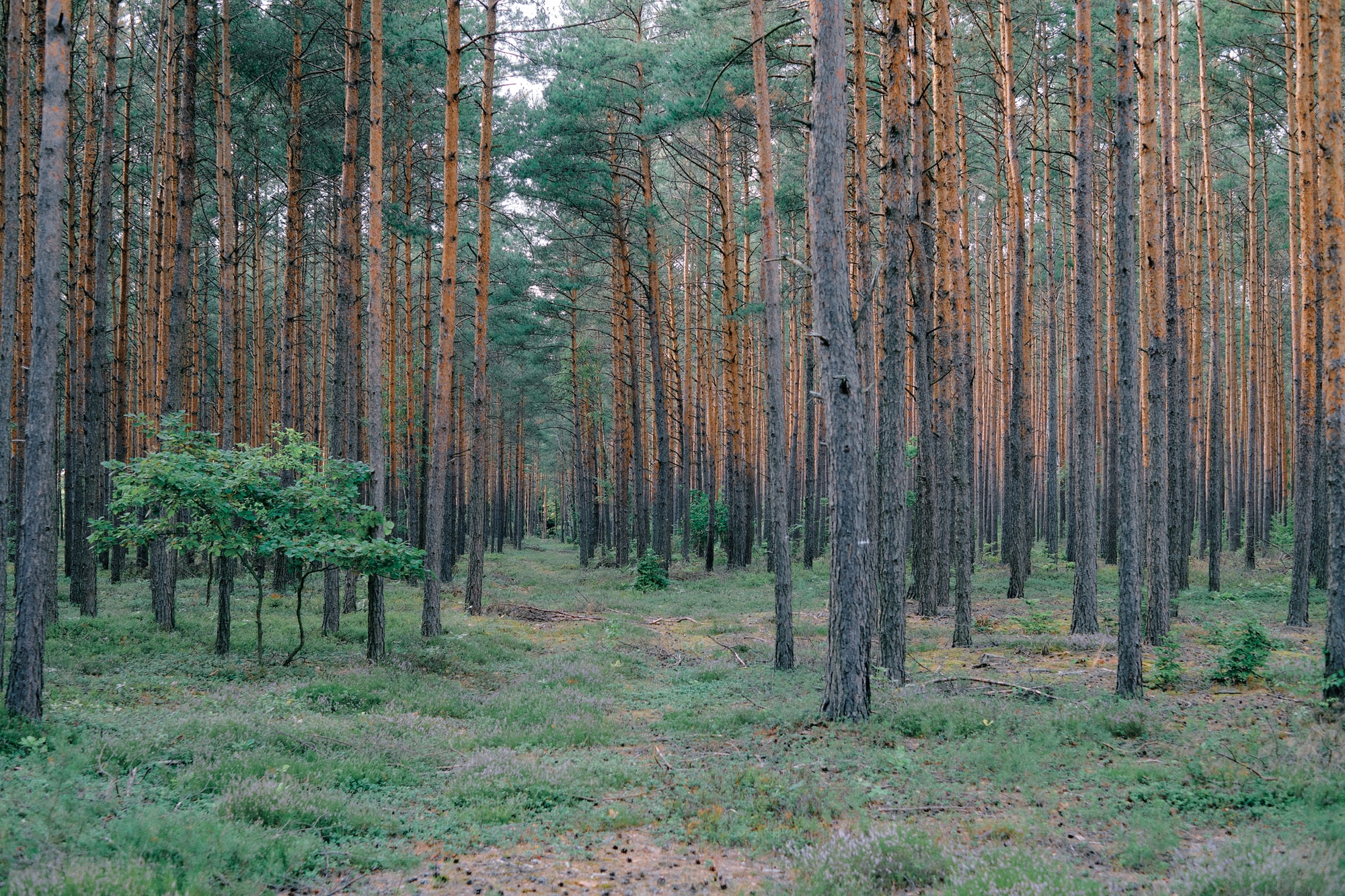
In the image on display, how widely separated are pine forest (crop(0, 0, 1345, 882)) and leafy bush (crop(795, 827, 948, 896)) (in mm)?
28

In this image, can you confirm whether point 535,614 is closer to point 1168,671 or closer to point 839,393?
point 839,393

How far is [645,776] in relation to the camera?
6.88 meters

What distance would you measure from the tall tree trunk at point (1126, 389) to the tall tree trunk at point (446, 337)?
9772mm

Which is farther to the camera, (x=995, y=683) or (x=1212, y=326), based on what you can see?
(x=1212, y=326)

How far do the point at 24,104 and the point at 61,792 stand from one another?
1296cm

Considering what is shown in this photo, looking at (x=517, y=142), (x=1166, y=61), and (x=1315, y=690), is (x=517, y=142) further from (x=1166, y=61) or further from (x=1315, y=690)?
(x=1315, y=690)

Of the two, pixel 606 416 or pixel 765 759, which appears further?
pixel 606 416

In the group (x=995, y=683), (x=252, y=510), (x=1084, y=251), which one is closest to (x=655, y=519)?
(x=252, y=510)

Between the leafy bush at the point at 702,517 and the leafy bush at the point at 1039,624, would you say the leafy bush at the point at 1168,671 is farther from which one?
the leafy bush at the point at 702,517

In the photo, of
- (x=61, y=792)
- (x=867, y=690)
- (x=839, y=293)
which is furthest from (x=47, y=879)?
(x=839, y=293)

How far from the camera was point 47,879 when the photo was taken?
13.0ft

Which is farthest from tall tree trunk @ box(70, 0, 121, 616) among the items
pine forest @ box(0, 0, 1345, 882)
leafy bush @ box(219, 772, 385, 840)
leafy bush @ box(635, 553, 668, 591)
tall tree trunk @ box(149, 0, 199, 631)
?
leafy bush @ box(635, 553, 668, 591)

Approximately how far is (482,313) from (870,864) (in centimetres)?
1326

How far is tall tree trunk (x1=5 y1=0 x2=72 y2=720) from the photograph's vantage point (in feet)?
22.4
